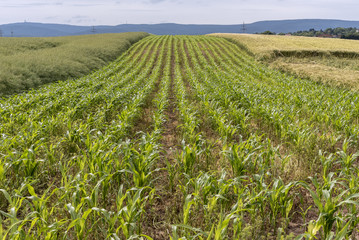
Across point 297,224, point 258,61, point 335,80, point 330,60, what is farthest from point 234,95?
point 330,60

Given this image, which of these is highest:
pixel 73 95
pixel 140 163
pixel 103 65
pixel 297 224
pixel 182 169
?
pixel 103 65

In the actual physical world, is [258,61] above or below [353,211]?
above

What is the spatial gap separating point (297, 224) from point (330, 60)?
96.5ft

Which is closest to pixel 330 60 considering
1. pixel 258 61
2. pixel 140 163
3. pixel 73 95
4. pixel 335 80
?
pixel 258 61

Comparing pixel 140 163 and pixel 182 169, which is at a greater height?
pixel 140 163

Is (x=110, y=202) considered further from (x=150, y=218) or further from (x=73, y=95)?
(x=73, y=95)

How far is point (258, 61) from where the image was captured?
2553 cm

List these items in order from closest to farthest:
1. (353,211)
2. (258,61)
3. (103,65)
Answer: (353,211) → (103,65) → (258,61)

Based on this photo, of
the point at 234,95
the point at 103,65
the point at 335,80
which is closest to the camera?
the point at 234,95

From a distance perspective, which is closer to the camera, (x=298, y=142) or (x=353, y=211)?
(x=353, y=211)

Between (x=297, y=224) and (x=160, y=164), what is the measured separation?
2.92 meters

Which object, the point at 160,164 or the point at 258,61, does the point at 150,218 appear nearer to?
the point at 160,164

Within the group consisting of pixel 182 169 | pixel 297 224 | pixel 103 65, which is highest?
pixel 103 65

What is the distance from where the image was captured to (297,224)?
3.44 meters
